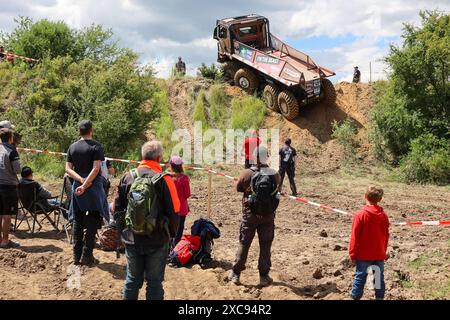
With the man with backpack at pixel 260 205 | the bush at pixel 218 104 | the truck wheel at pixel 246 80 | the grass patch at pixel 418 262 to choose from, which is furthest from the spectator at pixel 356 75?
the man with backpack at pixel 260 205

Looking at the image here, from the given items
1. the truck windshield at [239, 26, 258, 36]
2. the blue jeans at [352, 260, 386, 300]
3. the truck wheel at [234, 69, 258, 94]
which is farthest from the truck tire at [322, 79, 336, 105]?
the blue jeans at [352, 260, 386, 300]

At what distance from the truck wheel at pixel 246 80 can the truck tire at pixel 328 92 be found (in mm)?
2760

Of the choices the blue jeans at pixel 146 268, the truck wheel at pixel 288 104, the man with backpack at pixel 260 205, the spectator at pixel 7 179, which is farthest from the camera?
the truck wheel at pixel 288 104

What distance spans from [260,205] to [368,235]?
1250mm

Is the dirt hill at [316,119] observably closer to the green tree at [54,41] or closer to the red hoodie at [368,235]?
the green tree at [54,41]

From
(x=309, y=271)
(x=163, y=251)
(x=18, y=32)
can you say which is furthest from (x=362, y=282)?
(x=18, y=32)

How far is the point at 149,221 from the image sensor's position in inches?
175

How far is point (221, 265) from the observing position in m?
7.00

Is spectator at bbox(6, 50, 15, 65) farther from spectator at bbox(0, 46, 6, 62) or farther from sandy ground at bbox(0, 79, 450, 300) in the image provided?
sandy ground at bbox(0, 79, 450, 300)

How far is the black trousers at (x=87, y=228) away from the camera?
251 inches

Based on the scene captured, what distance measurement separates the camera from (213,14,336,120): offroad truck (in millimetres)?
18266

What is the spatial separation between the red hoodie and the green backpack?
6.41ft

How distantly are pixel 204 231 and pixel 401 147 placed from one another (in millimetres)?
12055

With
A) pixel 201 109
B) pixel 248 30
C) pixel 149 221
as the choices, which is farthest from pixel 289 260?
pixel 248 30
